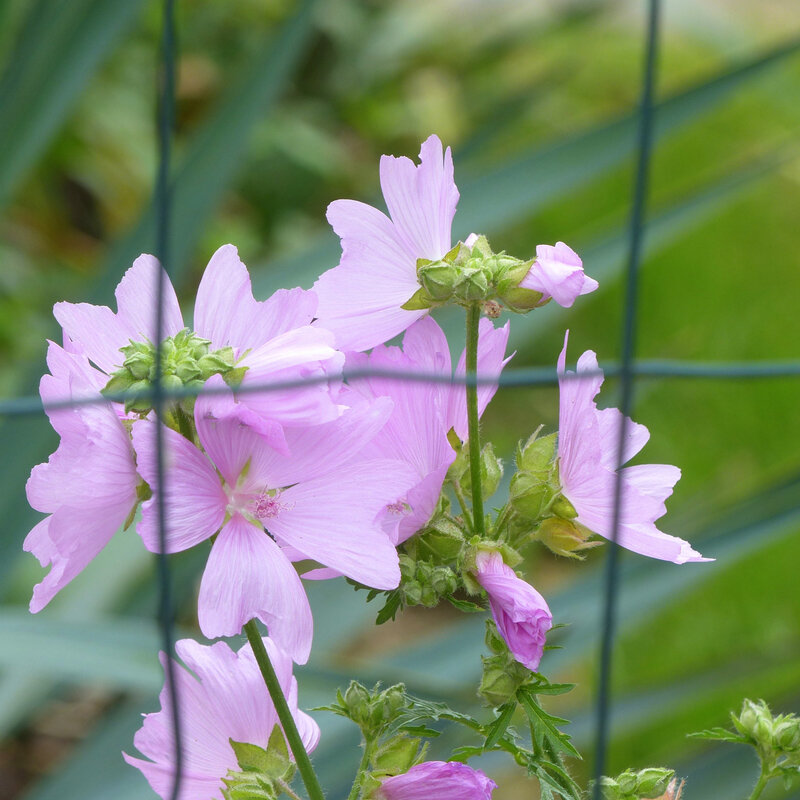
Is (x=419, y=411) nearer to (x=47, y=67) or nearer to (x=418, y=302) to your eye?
(x=418, y=302)

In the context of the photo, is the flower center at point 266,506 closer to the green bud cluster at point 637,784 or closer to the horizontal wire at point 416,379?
the horizontal wire at point 416,379

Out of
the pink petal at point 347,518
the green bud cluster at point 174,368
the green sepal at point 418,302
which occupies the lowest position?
the pink petal at point 347,518

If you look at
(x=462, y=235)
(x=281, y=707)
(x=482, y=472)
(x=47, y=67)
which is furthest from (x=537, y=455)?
(x=47, y=67)

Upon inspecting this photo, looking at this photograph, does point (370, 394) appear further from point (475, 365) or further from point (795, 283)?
point (795, 283)

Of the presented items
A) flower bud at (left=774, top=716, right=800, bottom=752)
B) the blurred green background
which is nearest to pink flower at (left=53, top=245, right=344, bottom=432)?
flower bud at (left=774, top=716, right=800, bottom=752)

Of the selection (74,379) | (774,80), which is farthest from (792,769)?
(774,80)

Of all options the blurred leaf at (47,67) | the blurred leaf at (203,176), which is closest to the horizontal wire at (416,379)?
the blurred leaf at (203,176)
